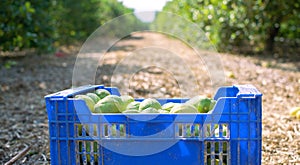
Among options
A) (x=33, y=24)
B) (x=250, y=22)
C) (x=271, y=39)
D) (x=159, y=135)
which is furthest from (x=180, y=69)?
(x=159, y=135)

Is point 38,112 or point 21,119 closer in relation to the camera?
point 21,119

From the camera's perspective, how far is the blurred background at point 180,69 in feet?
13.3

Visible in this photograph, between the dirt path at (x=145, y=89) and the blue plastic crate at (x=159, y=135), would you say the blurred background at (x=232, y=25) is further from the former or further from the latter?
the blue plastic crate at (x=159, y=135)

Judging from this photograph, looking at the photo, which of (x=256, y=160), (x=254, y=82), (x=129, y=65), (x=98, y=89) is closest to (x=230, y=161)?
(x=256, y=160)

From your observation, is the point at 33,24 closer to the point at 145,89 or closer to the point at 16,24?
the point at 16,24

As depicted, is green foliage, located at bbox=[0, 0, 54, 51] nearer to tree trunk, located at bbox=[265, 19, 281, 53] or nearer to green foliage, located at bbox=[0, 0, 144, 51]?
green foliage, located at bbox=[0, 0, 144, 51]

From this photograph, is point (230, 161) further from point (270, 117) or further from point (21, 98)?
point (21, 98)

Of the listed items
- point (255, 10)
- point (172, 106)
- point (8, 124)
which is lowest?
point (8, 124)

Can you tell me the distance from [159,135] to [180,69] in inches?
284

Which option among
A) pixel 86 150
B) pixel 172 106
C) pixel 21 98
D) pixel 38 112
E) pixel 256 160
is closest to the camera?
pixel 256 160

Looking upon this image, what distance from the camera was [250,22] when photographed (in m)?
11.0

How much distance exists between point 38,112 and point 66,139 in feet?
9.84

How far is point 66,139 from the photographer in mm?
2412

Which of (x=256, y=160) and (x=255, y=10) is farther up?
(x=255, y=10)
